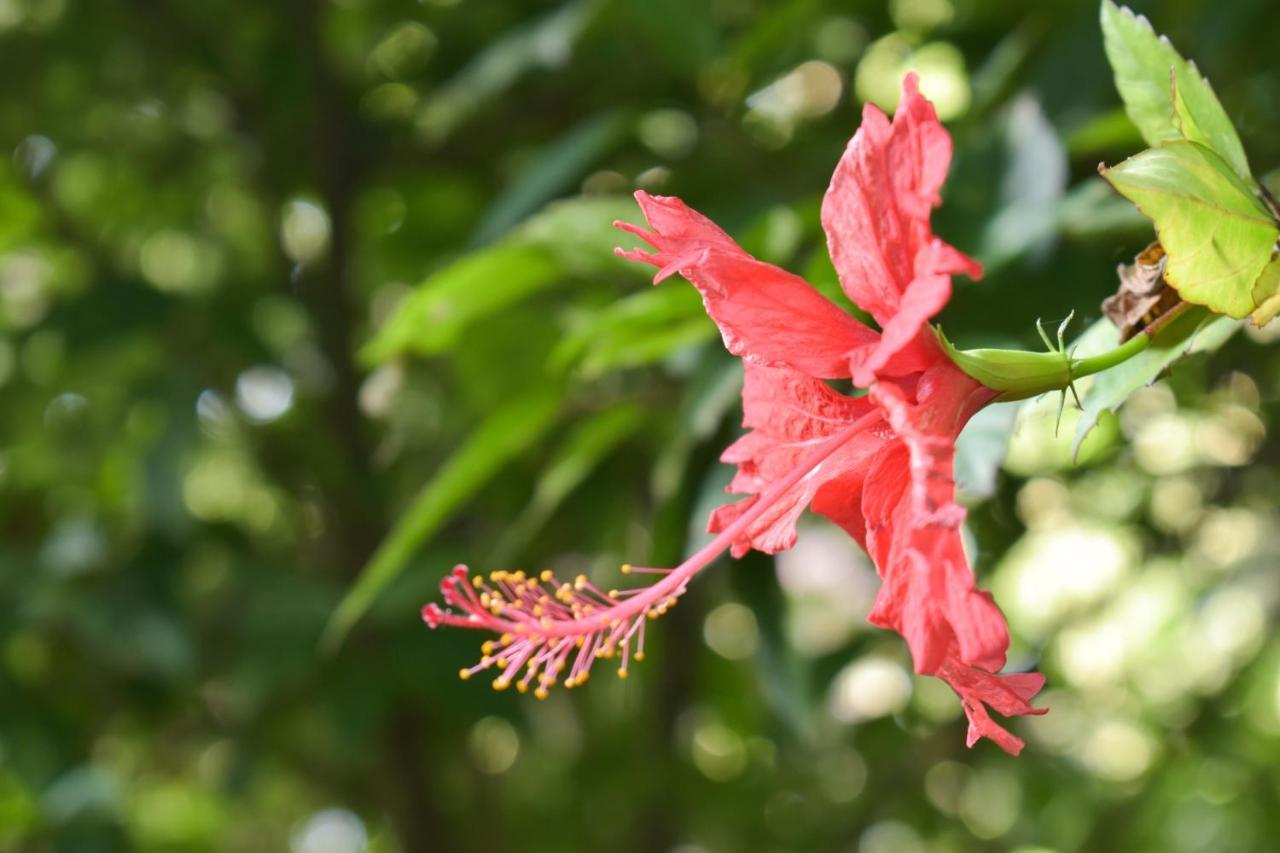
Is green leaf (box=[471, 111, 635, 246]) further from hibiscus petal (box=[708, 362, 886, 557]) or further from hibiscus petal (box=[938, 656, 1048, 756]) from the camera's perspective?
hibiscus petal (box=[938, 656, 1048, 756])

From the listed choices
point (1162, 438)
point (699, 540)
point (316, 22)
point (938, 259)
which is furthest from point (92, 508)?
point (938, 259)

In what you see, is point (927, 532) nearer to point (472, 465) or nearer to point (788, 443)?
point (788, 443)

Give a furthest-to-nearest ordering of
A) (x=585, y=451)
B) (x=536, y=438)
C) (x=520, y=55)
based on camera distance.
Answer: (x=536, y=438)
(x=520, y=55)
(x=585, y=451)

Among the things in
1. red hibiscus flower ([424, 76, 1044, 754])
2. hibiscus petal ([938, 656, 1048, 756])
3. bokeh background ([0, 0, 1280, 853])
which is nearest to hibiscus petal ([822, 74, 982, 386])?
red hibiscus flower ([424, 76, 1044, 754])

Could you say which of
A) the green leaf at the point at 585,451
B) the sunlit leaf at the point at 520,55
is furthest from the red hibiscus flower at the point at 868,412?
the sunlit leaf at the point at 520,55

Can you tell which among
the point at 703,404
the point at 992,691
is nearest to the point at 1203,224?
the point at 992,691

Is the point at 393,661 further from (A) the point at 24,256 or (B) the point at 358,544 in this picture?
(A) the point at 24,256
